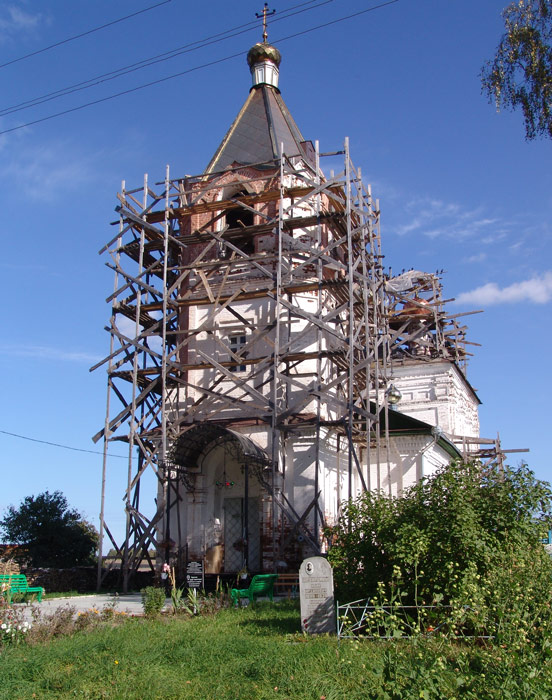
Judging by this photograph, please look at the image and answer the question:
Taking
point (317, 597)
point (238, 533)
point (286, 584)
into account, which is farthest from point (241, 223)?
point (317, 597)

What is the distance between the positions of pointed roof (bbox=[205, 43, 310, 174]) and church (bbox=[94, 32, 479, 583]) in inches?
3.2

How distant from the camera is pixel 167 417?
64.9 feet

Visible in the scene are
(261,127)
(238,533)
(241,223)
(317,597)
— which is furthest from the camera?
(261,127)

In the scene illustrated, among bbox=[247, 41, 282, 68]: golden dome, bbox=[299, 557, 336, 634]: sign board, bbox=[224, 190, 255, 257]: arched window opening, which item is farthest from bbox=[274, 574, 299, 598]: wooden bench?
bbox=[247, 41, 282, 68]: golden dome

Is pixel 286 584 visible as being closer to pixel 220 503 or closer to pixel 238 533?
pixel 238 533

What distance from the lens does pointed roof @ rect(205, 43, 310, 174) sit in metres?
22.3

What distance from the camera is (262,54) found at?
25.6 m

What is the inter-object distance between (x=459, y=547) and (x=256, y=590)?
5.70 m

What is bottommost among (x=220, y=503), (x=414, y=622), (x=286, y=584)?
(x=414, y=622)

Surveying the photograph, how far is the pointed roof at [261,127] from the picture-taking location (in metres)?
22.3

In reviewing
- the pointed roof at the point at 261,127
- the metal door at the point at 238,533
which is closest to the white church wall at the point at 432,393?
the pointed roof at the point at 261,127

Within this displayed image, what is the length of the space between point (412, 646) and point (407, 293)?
27.0 m

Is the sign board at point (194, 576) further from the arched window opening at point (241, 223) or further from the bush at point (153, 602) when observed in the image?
the arched window opening at point (241, 223)

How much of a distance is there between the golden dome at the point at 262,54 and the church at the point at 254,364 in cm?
360
